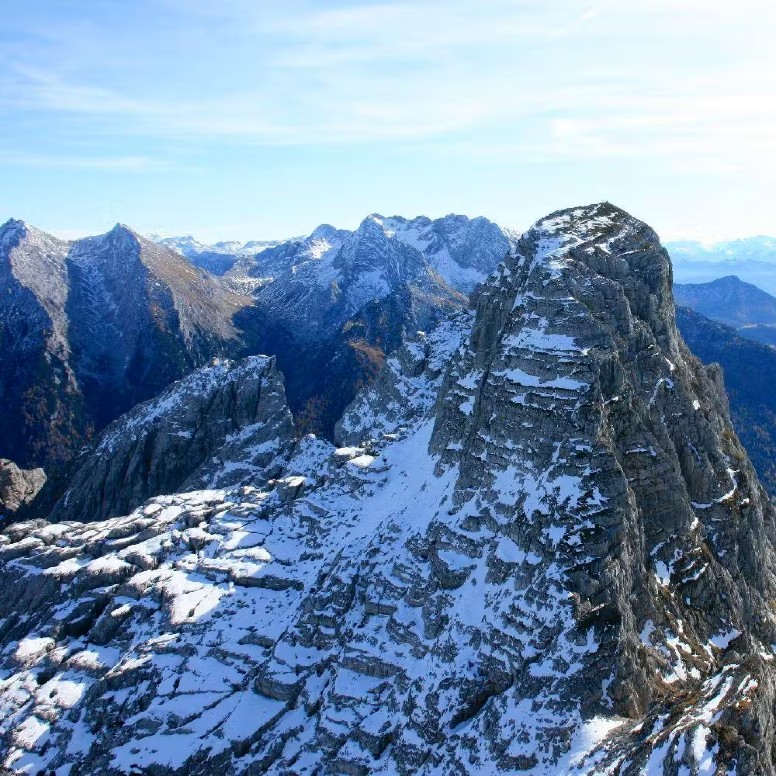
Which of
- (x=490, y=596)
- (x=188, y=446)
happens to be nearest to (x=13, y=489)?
(x=188, y=446)

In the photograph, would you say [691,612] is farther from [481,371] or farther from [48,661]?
[48,661]

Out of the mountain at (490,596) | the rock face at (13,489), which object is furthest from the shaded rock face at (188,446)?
the mountain at (490,596)

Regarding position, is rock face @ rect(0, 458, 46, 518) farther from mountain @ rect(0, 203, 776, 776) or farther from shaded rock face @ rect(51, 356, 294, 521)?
mountain @ rect(0, 203, 776, 776)

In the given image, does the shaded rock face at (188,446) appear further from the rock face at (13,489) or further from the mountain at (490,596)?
the mountain at (490,596)

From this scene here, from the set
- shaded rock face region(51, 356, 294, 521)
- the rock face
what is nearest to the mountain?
shaded rock face region(51, 356, 294, 521)

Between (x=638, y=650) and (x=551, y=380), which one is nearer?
(x=638, y=650)

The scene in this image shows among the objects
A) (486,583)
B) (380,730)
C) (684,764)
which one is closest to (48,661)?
(380,730)

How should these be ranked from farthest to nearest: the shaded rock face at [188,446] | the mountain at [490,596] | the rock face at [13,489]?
the rock face at [13,489] < the shaded rock face at [188,446] < the mountain at [490,596]
